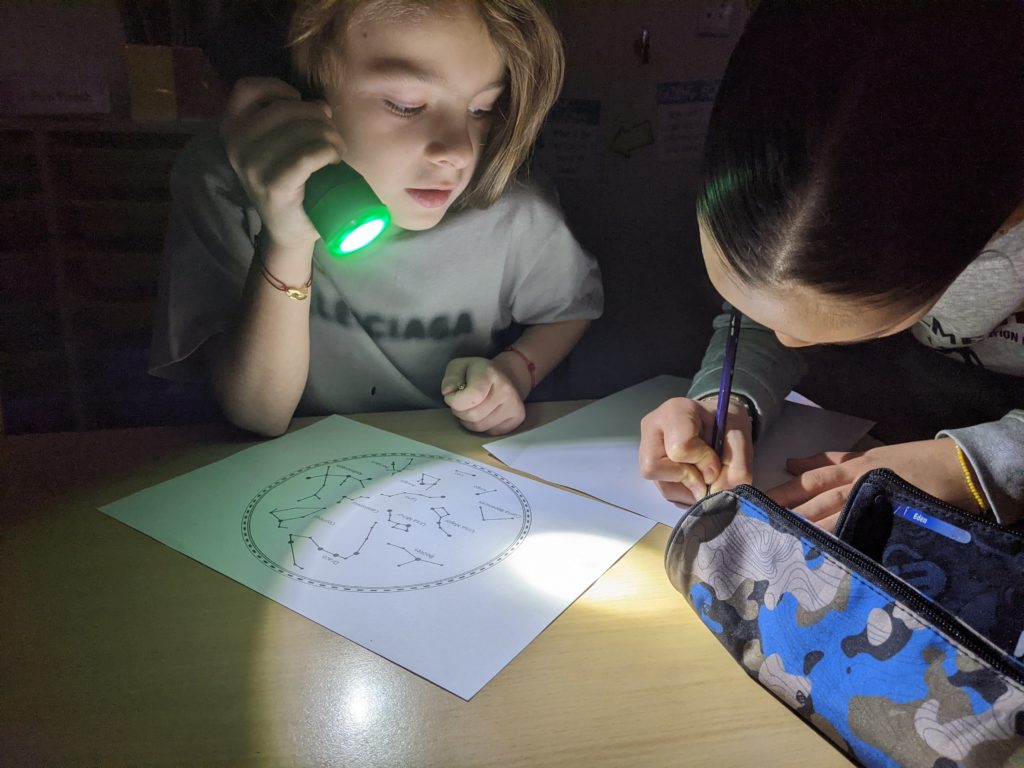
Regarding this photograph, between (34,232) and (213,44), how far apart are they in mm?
217

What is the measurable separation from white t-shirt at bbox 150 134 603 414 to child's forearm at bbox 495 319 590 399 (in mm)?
12

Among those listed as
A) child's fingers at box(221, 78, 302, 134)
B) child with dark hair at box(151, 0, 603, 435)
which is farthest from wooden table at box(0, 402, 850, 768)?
child's fingers at box(221, 78, 302, 134)

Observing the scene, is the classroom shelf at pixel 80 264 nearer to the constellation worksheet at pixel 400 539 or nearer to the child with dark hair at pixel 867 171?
the constellation worksheet at pixel 400 539

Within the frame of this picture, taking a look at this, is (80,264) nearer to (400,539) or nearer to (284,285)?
(284,285)

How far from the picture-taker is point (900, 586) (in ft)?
1.14

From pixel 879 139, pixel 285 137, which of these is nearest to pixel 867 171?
pixel 879 139

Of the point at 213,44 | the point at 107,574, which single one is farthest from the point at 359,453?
the point at 213,44

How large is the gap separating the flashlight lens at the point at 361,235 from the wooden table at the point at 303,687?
0.28 meters

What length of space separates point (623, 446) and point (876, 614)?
347 mm

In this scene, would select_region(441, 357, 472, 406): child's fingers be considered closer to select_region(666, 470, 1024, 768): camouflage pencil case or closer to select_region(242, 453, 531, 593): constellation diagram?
select_region(242, 453, 531, 593): constellation diagram

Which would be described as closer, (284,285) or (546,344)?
(284,285)

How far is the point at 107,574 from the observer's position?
1.53 feet

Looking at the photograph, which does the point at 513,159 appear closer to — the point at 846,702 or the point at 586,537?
the point at 586,537

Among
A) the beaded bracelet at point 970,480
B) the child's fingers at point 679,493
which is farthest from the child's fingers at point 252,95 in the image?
the beaded bracelet at point 970,480
